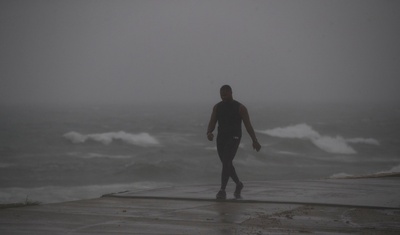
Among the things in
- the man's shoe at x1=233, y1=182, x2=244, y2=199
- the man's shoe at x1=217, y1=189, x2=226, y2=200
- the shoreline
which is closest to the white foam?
the man's shoe at x1=233, y1=182, x2=244, y2=199

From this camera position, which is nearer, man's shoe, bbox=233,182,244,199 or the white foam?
man's shoe, bbox=233,182,244,199

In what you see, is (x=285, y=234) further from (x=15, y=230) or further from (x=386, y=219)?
(x=15, y=230)

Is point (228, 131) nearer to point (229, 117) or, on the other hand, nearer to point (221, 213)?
point (229, 117)

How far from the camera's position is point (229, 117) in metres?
8.36

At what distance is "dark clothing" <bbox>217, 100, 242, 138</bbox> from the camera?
8.34 metres

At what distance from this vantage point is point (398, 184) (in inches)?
363

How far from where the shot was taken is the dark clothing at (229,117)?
8.34m

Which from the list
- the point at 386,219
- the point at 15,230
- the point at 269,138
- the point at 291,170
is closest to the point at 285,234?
the point at 386,219

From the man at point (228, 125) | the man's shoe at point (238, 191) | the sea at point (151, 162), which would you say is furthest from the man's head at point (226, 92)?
the sea at point (151, 162)

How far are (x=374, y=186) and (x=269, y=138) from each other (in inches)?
1782

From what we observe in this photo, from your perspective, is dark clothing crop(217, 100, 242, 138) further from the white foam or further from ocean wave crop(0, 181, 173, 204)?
the white foam

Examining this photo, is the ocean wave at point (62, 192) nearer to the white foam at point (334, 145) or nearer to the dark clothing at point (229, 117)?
the dark clothing at point (229, 117)

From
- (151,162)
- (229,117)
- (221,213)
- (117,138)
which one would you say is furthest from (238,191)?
(117,138)

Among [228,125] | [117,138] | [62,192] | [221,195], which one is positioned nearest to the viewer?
[221,195]
